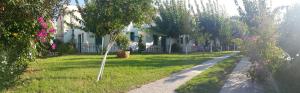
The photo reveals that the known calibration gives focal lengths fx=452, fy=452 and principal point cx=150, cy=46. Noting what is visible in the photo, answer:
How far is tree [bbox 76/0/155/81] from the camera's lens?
44.1 feet

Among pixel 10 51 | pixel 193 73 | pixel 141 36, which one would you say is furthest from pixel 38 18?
pixel 141 36

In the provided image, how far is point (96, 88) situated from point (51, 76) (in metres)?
2.06

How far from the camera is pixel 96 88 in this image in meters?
12.1

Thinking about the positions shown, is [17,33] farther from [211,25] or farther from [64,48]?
[211,25]

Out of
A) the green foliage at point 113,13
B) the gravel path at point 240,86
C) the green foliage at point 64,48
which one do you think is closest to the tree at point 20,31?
the green foliage at point 113,13

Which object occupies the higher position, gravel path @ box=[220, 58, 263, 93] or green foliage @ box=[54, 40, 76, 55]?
green foliage @ box=[54, 40, 76, 55]

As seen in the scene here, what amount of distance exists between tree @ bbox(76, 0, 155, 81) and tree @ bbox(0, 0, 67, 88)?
1.85m

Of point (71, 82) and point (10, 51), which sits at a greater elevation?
point (10, 51)

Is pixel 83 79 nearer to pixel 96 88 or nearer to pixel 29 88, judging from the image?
pixel 96 88

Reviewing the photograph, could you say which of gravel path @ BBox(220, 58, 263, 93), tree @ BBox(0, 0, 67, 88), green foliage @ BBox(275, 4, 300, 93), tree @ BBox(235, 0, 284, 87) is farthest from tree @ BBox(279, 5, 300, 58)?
tree @ BBox(0, 0, 67, 88)

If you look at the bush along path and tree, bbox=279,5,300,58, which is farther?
tree, bbox=279,5,300,58

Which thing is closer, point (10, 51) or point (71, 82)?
point (10, 51)

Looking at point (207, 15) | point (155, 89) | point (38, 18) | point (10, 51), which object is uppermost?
point (207, 15)

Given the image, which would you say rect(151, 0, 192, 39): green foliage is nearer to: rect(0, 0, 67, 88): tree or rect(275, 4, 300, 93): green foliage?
rect(275, 4, 300, 93): green foliage
